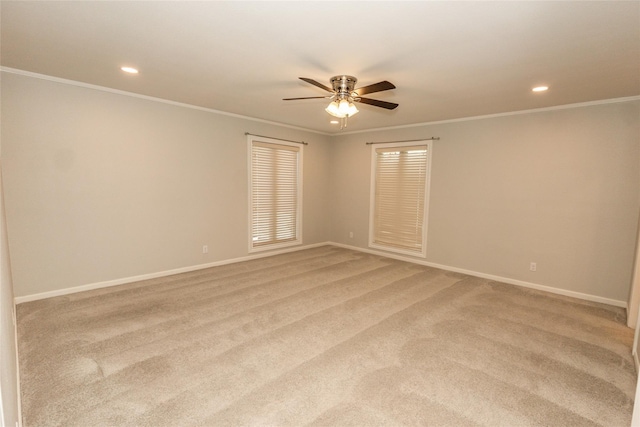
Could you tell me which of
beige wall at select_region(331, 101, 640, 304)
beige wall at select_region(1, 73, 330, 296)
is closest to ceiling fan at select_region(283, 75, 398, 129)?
beige wall at select_region(1, 73, 330, 296)

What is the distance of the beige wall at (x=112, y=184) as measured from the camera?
10.7 feet

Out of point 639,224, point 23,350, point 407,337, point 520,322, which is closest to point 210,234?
point 23,350

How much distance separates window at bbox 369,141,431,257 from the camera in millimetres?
5262

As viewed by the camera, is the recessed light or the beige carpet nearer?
the beige carpet

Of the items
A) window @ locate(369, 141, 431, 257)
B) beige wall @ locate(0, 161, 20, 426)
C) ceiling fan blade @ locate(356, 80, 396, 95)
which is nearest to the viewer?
beige wall @ locate(0, 161, 20, 426)

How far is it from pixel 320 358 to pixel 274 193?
366cm

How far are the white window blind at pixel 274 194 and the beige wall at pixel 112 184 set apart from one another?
240 millimetres

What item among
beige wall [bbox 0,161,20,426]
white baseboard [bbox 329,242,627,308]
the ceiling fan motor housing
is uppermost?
the ceiling fan motor housing

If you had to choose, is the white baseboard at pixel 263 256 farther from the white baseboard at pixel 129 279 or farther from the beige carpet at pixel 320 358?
the beige carpet at pixel 320 358

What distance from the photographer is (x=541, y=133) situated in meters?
4.05

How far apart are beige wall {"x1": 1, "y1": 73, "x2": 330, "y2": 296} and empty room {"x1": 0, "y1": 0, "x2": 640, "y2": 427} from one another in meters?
0.02

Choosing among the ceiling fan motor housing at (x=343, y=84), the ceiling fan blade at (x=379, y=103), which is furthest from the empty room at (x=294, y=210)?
the ceiling fan blade at (x=379, y=103)

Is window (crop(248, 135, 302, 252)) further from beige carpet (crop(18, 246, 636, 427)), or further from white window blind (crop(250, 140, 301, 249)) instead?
beige carpet (crop(18, 246, 636, 427))

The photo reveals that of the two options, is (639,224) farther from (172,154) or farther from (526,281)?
(172,154)
